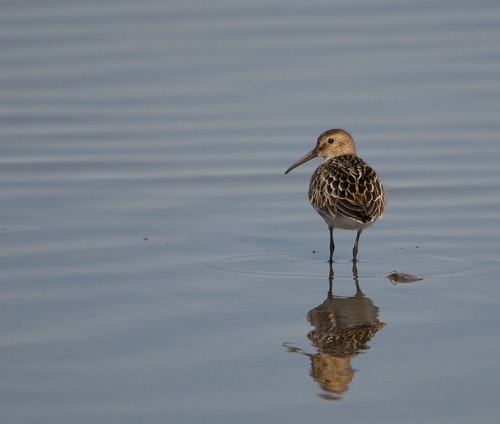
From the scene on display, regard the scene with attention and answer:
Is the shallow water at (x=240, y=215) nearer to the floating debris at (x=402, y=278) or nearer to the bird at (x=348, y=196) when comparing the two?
the floating debris at (x=402, y=278)

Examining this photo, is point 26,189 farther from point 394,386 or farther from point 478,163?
point 394,386

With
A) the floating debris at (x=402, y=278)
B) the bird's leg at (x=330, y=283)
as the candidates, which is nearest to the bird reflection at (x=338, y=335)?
the bird's leg at (x=330, y=283)

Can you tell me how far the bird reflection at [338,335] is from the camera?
6309 mm

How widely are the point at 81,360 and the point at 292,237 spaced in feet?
12.2

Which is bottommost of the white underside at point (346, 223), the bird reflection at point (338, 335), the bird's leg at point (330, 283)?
the bird reflection at point (338, 335)

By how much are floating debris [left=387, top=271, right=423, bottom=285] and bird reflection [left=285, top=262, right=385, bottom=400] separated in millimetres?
271

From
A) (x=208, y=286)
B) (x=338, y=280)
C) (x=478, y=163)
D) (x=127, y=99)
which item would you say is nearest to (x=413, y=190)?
(x=478, y=163)

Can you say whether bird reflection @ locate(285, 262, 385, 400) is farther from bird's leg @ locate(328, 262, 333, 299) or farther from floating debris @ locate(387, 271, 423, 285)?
floating debris @ locate(387, 271, 423, 285)

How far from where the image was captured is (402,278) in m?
8.51

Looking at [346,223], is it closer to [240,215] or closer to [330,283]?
[330,283]

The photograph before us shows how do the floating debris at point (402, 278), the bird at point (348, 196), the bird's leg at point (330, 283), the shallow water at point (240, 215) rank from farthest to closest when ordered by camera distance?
1. the bird at point (348, 196)
2. the floating debris at point (402, 278)
3. the bird's leg at point (330, 283)
4. the shallow water at point (240, 215)

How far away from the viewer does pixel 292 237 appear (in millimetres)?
10016

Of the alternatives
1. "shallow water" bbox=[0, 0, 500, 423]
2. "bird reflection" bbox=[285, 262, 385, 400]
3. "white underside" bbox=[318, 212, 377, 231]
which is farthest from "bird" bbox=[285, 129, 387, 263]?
"bird reflection" bbox=[285, 262, 385, 400]

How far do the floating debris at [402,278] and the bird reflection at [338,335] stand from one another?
0.89 feet
